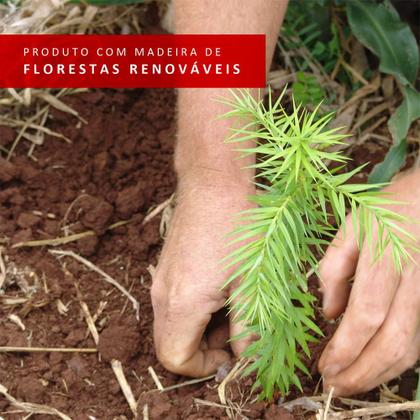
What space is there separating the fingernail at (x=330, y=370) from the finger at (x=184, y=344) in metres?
0.22

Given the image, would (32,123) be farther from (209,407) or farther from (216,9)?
(209,407)

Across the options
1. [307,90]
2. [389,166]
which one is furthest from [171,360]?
[307,90]

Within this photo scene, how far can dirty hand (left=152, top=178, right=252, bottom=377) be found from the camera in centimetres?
146

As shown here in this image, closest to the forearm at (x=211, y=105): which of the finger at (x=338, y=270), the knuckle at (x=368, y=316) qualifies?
the finger at (x=338, y=270)

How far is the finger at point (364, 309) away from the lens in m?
1.38

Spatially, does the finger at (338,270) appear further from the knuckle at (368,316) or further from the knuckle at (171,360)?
the knuckle at (171,360)

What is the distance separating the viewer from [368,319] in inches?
54.1

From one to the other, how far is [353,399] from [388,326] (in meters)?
0.21

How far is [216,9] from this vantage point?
1666mm

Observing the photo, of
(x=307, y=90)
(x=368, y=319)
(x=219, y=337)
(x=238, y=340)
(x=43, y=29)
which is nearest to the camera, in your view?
(x=368, y=319)

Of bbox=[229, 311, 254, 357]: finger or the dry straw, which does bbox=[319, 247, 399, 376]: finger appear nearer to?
bbox=[229, 311, 254, 357]: finger

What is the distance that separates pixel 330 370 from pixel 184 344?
0.87ft

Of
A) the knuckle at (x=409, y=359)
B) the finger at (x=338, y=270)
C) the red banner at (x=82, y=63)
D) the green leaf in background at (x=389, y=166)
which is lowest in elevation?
the knuckle at (x=409, y=359)

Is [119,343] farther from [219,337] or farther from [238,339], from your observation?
[238,339]
